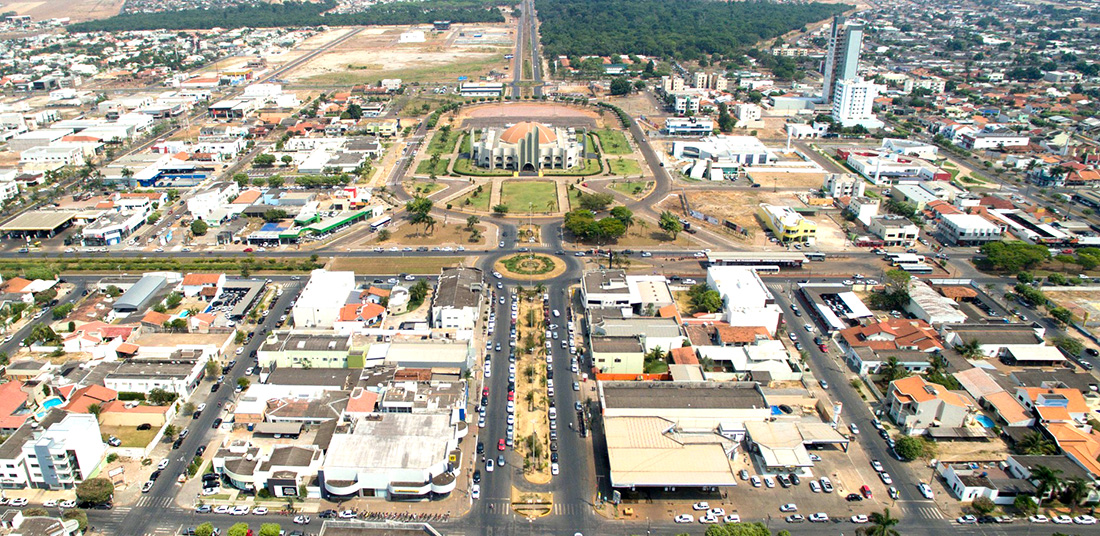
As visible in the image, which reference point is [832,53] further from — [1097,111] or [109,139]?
[109,139]

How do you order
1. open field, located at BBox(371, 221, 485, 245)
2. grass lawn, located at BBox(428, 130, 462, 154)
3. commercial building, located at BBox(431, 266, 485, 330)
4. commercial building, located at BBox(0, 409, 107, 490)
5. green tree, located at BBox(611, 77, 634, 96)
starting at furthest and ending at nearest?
1. green tree, located at BBox(611, 77, 634, 96)
2. grass lawn, located at BBox(428, 130, 462, 154)
3. open field, located at BBox(371, 221, 485, 245)
4. commercial building, located at BBox(431, 266, 485, 330)
5. commercial building, located at BBox(0, 409, 107, 490)

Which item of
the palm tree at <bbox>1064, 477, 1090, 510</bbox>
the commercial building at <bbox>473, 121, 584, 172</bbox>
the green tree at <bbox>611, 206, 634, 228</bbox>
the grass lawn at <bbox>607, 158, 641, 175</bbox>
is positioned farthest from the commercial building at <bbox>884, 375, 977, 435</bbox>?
the commercial building at <bbox>473, 121, 584, 172</bbox>

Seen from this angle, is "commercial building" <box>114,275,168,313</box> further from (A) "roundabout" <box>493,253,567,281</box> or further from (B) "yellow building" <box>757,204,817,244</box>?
(B) "yellow building" <box>757,204,817,244</box>

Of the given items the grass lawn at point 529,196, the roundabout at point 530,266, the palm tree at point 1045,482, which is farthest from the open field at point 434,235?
the palm tree at point 1045,482

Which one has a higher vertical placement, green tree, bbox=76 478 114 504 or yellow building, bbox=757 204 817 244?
yellow building, bbox=757 204 817 244

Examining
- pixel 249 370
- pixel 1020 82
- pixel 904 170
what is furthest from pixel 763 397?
pixel 1020 82

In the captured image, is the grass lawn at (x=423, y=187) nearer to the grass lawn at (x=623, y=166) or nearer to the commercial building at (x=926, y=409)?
the grass lawn at (x=623, y=166)

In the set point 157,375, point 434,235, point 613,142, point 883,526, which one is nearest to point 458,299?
point 434,235
